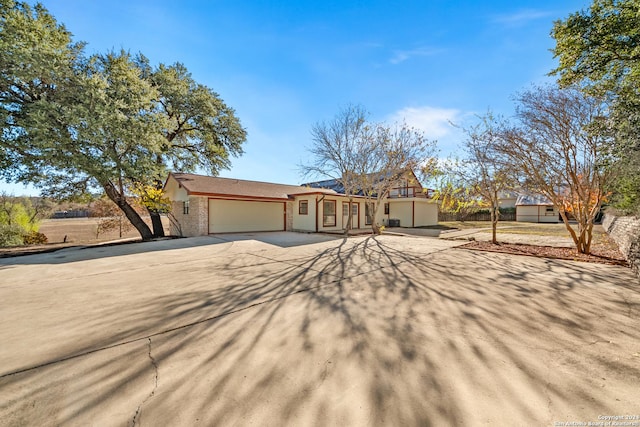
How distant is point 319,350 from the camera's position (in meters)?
2.76

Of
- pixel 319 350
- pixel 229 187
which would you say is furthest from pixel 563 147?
pixel 229 187

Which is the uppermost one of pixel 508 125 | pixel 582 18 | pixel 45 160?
pixel 582 18

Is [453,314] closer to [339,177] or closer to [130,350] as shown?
[130,350]

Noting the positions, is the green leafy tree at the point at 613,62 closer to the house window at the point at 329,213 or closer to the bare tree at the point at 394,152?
the bare tree at the point at 394,152

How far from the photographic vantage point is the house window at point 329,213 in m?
17.0

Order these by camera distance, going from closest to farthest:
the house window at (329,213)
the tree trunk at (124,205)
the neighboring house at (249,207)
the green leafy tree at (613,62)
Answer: the green leafy tree at (613,62) < the tree trunk at (124,205) < the neighboring house at (249,207) < the house window at (329,213)

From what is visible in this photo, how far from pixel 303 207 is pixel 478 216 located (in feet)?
82.2

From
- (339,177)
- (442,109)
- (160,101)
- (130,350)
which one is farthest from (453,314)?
(160,101)

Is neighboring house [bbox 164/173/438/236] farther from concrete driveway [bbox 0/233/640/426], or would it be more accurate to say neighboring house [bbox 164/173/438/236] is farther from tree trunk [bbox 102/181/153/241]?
concrete driveway [bbox 0/233/640/426]

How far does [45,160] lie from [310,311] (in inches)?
551

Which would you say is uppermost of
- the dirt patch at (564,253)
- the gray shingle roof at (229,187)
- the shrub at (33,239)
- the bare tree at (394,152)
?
the bare tree at (394,152)

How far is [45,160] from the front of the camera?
10781 millimetres

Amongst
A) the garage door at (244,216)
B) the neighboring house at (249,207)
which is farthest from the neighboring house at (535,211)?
the garage door at (244,216)

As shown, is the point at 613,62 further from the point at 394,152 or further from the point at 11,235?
the point at 11,235
